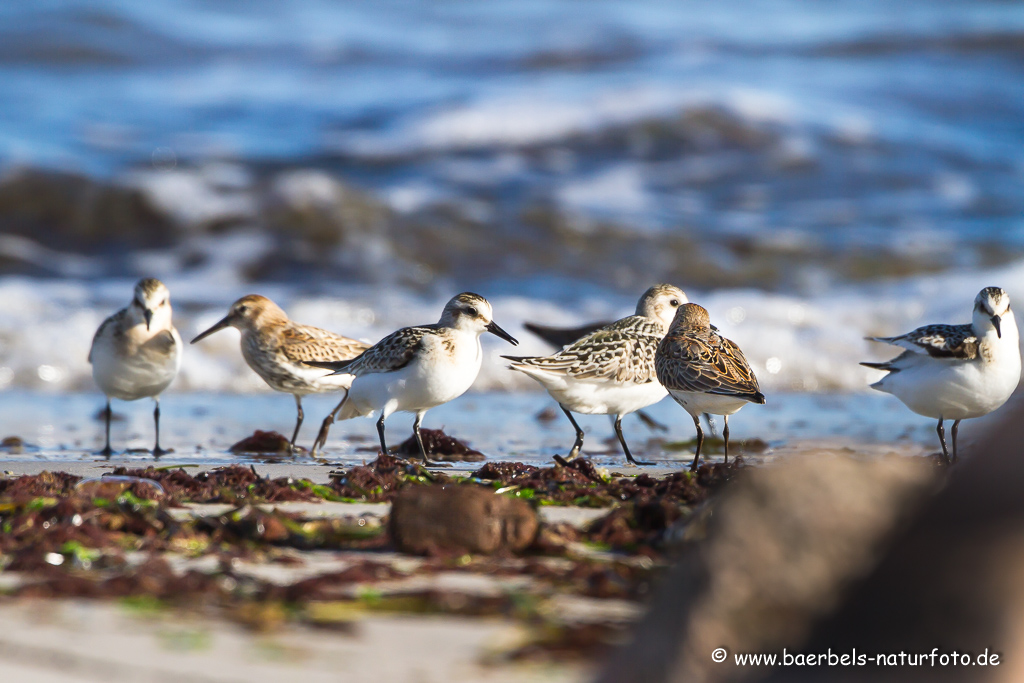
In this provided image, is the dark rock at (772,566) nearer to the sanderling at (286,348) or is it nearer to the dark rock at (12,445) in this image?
the sanderling at (286,348)

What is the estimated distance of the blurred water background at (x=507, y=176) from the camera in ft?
37.2

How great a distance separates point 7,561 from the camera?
307 cm

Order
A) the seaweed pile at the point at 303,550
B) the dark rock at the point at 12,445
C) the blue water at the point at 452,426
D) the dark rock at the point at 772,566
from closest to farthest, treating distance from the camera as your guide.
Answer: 1. the dark rock at the point at 772,566
2. the seaweed pile at the point at 303,550
3. the dark rock at the point at 12,445
4. the blue water at the point at 452,426

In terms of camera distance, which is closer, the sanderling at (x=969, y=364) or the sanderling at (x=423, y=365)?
the sanderling at (x=969, y=364)

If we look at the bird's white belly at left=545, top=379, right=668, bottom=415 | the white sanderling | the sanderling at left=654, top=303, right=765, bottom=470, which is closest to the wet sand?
the sanderling at left=654, top=303, right=765, bottom=470

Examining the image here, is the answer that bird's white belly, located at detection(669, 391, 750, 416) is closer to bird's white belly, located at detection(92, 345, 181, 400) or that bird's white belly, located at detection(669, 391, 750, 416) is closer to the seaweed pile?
the seaweed pile

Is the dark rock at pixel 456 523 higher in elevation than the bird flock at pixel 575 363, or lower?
lower

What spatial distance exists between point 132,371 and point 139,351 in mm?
128

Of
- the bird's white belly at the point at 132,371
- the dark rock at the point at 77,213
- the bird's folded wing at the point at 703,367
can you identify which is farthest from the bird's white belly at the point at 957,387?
the dark rock at the point at 77,213

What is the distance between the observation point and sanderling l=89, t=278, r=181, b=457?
20.9ft

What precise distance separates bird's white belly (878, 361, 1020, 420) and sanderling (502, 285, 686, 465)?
134cm

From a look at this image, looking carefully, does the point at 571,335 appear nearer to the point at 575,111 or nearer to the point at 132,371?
the point at 132,371

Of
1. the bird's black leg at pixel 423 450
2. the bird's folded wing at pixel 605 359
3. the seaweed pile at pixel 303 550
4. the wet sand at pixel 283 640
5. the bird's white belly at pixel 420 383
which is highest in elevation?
the bird's folded wing at pixel 605 359

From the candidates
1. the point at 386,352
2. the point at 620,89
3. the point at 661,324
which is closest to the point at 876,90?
the point at 620,89
